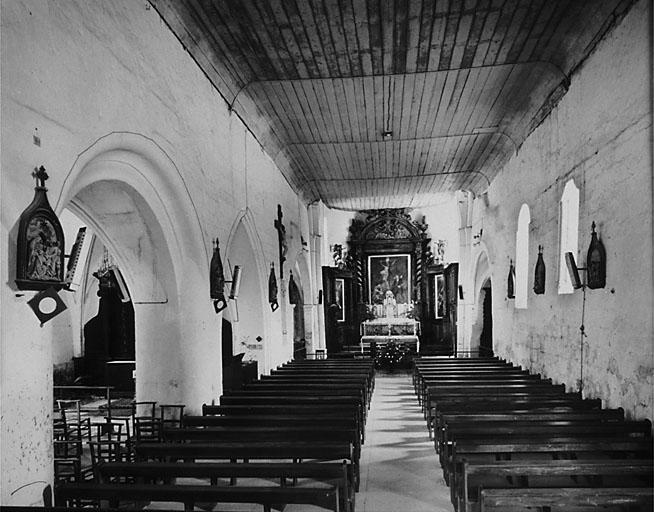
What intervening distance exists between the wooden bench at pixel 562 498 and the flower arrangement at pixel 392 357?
13649 mm

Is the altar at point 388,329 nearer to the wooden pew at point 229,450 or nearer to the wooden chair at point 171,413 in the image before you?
the wooden chair at point 171,413

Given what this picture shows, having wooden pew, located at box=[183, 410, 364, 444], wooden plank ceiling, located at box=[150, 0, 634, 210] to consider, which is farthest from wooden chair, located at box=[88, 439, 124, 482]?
wooden plank ceiling, located at box=[150, 0, 634, 210]

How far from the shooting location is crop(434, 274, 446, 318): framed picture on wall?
20.3 meters

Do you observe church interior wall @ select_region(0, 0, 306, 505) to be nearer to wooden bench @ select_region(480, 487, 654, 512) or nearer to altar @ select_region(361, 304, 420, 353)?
wooden bench @ select_region(480, 487, 654, 512)

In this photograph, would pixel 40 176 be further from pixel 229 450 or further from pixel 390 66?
pixel 390 66

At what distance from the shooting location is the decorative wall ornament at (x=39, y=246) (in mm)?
3734

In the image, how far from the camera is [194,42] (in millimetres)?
7117

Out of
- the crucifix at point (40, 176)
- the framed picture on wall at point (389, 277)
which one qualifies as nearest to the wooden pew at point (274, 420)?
the crucifix at point (40, 176)

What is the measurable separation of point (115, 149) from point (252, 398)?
11.9 feet

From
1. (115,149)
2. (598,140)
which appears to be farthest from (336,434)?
(598,140)

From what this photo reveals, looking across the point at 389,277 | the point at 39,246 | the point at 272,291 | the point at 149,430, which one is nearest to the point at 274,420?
the point at 149,430

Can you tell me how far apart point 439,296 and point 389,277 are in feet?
6.80

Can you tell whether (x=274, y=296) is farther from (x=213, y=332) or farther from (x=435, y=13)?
(x=435, y=13)

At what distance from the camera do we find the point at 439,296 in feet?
68.0
